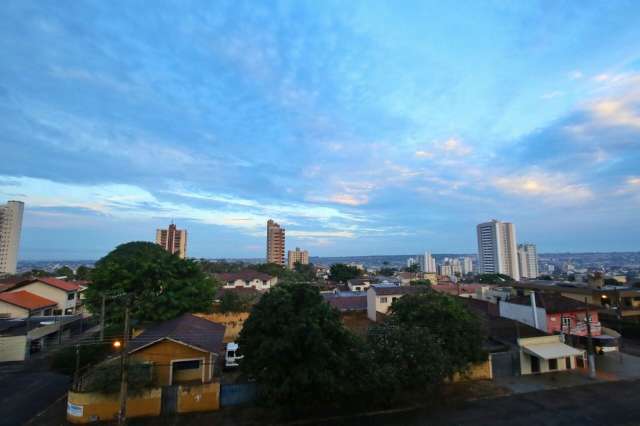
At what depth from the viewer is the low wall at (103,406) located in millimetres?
15203

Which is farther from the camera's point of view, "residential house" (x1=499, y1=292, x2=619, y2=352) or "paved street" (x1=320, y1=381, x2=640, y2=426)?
"residential house" (x1=499, y1=292, x2=619, y2=352)

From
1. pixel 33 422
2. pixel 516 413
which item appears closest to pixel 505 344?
pixel 516 413

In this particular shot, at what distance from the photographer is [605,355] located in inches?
1032

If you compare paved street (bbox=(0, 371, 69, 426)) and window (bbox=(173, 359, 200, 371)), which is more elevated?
window (bbox=(173, 359, 200, 371))

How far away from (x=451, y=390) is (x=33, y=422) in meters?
22.5

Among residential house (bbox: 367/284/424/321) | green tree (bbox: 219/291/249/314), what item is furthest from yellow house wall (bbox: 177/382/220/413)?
residential house (bbox: 367/284/424/321)

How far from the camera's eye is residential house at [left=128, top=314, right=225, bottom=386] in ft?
60.4

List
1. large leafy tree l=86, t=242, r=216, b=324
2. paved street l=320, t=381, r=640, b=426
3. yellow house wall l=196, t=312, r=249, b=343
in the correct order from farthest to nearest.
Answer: yellow house wall l=196, t=312, r=249, b=343 < large leafy tree l=86, t=242, r=216, b=324 < paved street l=320, t=381, r=640, b=426

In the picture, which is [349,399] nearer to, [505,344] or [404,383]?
[404,383]

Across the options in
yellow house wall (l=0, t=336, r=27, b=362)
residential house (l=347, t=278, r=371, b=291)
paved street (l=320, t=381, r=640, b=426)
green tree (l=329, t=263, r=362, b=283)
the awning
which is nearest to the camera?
paved street (l=320, t=381, r=640, b=426)

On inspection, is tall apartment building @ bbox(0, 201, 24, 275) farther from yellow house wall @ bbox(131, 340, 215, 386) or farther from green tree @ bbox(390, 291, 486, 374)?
green tree @ bbox(390, 291, 486, 374)

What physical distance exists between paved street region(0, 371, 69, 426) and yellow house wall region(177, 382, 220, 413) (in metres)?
7.52

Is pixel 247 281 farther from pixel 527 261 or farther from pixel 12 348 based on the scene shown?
pixel 527 261

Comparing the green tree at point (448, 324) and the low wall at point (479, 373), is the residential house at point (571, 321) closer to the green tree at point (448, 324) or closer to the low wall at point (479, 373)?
the low wall at point (479, 373)
